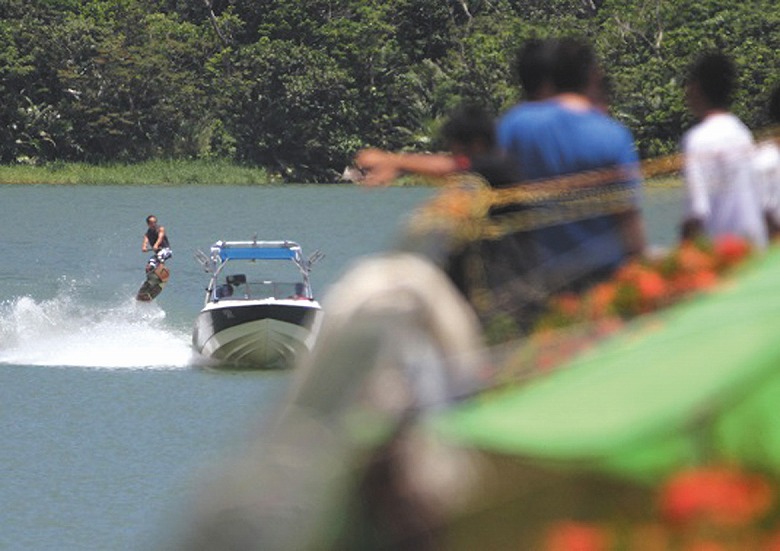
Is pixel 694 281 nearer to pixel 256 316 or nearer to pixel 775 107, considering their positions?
pixel 775 107

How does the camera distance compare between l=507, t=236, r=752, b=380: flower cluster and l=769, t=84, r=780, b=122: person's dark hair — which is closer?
l=507, t=236, r=752, b=380: flower cluster

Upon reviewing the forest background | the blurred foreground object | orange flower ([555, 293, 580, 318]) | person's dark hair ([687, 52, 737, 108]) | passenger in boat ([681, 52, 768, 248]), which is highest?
the forest background

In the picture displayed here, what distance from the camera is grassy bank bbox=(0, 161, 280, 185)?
3580 inches

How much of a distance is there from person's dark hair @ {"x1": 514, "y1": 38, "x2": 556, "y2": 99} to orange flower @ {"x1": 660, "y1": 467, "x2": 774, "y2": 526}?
9.59 feet

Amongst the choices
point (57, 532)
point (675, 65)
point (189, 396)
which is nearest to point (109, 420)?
point (189, 396)

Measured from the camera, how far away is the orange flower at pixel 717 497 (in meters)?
2.77

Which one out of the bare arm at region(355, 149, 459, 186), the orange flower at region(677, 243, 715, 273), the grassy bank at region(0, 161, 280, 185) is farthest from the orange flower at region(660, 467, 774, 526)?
the grassy bank at region(0, 161, 280, 185)

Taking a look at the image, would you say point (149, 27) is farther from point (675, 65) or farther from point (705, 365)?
point (705, 365)

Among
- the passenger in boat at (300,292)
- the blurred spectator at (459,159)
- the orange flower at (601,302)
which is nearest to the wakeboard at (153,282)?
the passenger in boat at (300,292)

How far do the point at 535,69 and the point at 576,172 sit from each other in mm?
568

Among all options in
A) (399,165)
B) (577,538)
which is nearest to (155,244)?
(399,165)

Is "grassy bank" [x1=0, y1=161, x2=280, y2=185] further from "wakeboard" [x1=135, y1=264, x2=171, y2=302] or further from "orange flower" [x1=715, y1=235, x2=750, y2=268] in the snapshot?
"orange flower" [x1=715, y1=235, x2=750, y2=268]

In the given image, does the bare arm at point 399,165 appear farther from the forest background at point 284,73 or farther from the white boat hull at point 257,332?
the forest background at point 284,73

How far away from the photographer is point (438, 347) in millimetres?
3533
